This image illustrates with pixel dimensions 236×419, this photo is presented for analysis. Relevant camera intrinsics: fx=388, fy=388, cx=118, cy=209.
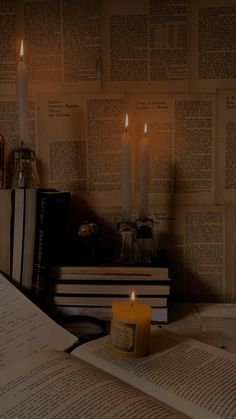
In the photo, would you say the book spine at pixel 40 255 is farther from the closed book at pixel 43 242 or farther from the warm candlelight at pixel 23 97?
the warm candlelight at pixel 23 97

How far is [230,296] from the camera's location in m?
0.82

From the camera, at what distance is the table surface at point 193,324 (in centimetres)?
60

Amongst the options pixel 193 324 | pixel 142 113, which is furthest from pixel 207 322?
pixel 142 113

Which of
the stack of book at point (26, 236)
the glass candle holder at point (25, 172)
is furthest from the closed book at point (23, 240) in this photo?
the glass candle holder at point (25, 172)

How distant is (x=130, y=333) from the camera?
0.50m

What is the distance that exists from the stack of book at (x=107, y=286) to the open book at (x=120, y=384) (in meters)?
0.13

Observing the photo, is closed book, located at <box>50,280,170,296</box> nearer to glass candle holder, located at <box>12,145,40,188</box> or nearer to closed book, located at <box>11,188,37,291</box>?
closed book, located at <box>11,188,37,291</box>

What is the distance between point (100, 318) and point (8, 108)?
1.56 feet

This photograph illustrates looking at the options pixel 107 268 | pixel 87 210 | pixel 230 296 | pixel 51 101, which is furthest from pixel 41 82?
pixel 230 296

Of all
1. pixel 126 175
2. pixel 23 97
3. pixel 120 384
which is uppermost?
pixel 23 97

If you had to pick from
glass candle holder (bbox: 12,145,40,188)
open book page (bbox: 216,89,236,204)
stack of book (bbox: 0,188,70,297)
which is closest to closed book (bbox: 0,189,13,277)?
stack of book (bbox: 0,188,70,297)

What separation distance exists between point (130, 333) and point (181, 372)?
79 mm

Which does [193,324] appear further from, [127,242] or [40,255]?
[40,255]

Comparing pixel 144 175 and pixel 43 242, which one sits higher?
pixel 144 175
